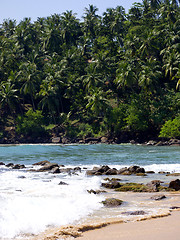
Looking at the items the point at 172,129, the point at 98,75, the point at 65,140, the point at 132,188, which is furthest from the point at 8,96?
the point at 132,188

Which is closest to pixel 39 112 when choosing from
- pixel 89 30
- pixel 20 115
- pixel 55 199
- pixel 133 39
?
pixel 20 115

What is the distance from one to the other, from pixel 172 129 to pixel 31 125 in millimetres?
28841

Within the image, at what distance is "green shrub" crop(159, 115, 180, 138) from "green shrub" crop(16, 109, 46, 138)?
26077 mm

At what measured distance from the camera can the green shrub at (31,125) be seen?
Answer: 225ft

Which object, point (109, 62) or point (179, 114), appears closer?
point (179, 114)

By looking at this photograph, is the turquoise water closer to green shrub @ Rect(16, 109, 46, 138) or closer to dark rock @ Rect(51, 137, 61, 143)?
dark rock @ Rect(51, 137, 61, 143)

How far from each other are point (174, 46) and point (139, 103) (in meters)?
15.4

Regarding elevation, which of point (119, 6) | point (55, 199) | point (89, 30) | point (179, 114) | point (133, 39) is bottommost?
point (55, 199)

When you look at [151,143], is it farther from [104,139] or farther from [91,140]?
[91,140]

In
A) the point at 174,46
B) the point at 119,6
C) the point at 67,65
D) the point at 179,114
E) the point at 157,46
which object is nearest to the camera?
the point at 179,114

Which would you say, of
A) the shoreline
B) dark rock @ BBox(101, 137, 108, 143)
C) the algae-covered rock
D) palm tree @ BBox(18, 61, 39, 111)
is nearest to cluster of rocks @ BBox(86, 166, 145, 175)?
the algae-covered rock

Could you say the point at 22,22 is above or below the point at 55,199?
above

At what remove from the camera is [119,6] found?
91.6 m

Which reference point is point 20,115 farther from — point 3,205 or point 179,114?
point 3,205
